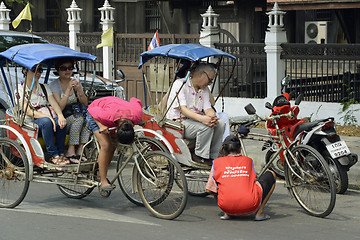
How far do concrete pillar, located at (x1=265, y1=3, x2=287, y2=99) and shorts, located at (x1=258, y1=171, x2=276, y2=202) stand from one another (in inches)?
297

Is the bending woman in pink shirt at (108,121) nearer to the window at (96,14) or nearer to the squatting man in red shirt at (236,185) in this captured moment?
the squatting man in red shirt at (236,185)

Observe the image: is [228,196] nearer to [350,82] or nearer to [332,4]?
[350,82]

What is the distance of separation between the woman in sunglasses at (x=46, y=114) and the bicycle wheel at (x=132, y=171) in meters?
0.64

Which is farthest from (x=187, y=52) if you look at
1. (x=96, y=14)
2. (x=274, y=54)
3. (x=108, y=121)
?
(x=96, y=14)

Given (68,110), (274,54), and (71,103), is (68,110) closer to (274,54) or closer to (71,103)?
(71,103)

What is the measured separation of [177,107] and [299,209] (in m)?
1.84

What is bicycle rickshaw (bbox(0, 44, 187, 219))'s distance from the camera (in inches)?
299

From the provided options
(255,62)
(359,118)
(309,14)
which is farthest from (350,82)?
(309,14)

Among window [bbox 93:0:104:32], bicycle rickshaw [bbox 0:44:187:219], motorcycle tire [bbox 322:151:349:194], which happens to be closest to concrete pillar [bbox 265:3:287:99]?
motorcycle tire [bbox 322:151:349:194]

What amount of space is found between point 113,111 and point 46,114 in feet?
3.37

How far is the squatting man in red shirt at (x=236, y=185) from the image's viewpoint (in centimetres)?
718

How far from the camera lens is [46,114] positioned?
8.33m

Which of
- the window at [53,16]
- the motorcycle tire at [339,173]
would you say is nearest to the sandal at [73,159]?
the motorcycle tire at [339,173]

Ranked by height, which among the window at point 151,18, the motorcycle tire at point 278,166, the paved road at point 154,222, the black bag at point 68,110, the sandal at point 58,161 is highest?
the window at point 151,18
